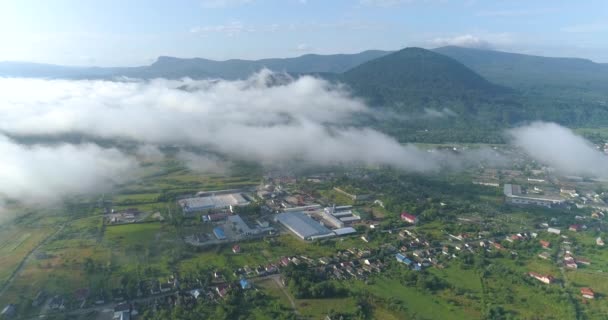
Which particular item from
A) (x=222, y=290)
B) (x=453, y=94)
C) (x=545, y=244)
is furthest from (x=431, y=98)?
(x=222, y=290)

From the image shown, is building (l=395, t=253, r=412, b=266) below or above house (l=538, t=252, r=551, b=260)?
above

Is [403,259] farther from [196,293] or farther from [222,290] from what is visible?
[196,293]

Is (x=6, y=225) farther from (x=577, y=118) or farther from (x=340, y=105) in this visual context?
(x=577, y=118)

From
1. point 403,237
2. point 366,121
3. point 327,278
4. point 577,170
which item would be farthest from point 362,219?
point 366,121

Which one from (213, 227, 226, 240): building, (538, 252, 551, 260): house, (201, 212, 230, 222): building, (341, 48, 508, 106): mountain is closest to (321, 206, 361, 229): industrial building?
(201, 212, 230, 222): building

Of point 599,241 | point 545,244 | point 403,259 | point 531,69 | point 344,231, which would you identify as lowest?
point 599,241

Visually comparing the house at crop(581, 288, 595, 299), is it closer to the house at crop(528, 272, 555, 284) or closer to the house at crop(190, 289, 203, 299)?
the house at crop(528, 272, 555, 284)

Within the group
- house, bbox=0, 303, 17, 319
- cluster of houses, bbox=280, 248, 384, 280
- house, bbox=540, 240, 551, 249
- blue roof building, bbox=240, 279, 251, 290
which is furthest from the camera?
house, bbox=540, 240, 551, 249
